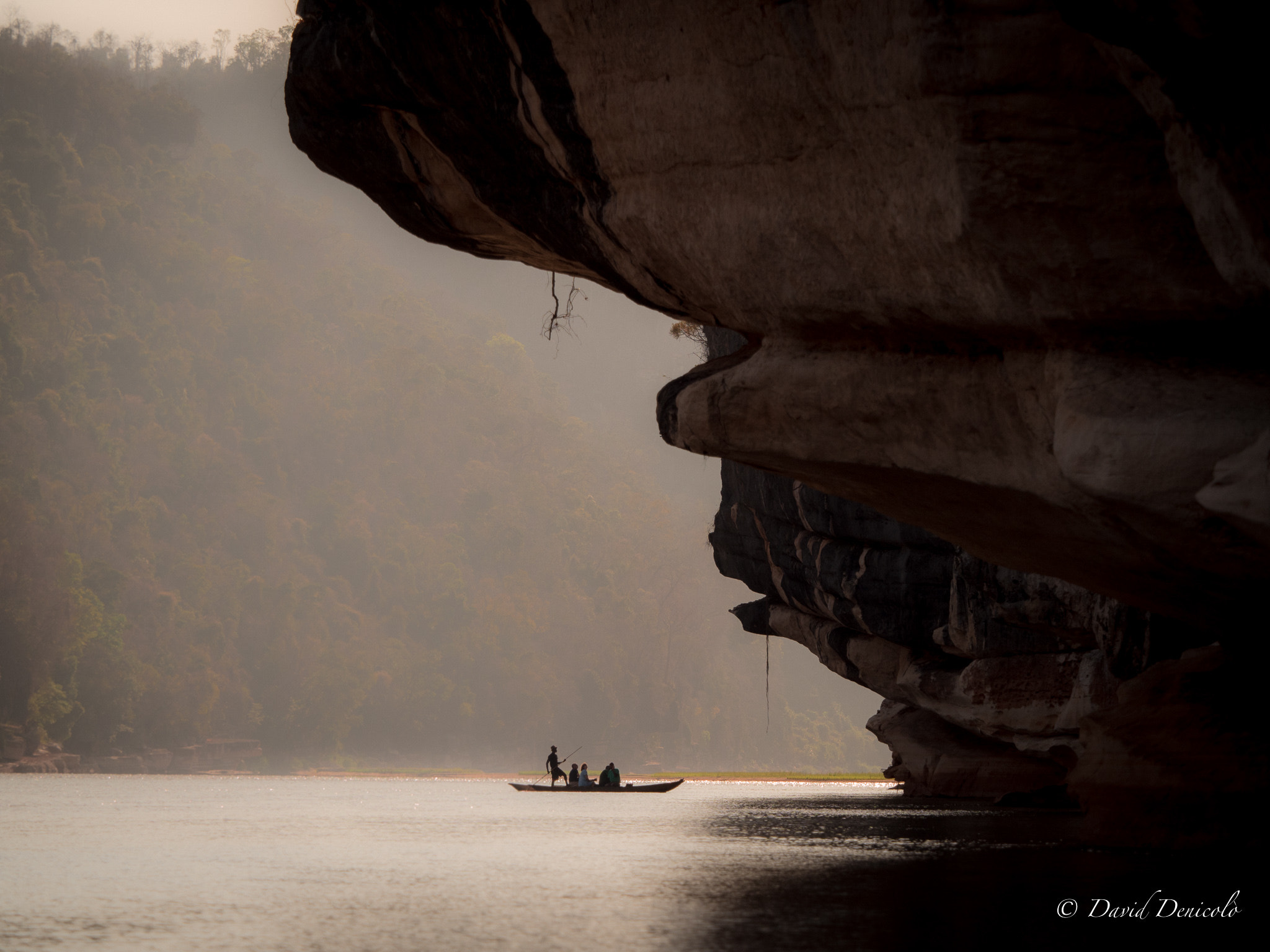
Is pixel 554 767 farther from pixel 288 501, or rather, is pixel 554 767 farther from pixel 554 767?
pixel 288 501

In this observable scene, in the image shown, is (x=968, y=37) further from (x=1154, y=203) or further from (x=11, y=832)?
(x=11, y=832)

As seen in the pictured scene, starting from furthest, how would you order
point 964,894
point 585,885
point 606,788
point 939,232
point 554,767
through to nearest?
point 554,767, point 606,788, point 585,885, point 964,894, point 939,232

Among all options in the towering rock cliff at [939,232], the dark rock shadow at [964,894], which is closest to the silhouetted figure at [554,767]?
the dark rock shadow at [964,894]

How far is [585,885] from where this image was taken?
1240 cm

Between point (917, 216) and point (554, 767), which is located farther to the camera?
point (554, 767)

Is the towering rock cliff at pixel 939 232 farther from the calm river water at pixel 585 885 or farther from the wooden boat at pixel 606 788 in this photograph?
the wooden boat at pixel 606 788

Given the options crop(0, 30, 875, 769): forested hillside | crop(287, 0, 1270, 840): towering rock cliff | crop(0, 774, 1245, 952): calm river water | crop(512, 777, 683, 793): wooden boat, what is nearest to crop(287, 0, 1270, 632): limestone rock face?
crop(287, 0, 1270, 840): towering rock cliff

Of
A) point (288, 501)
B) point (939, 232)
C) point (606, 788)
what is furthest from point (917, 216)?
point (288, 501)

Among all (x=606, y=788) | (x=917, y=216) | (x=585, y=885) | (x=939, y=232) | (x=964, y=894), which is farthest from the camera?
(x=606, y=788)

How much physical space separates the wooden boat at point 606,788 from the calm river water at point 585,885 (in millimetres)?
17468

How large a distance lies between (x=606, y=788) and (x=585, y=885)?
1291 inches

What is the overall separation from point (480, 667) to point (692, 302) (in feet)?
399

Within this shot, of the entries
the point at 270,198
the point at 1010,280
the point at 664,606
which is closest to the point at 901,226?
the point at 1010,280

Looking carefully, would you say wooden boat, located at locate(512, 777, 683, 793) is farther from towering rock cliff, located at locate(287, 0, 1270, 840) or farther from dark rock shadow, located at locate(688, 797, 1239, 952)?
towering rock cliff, located at locate(287, 0, 1270, 840)
